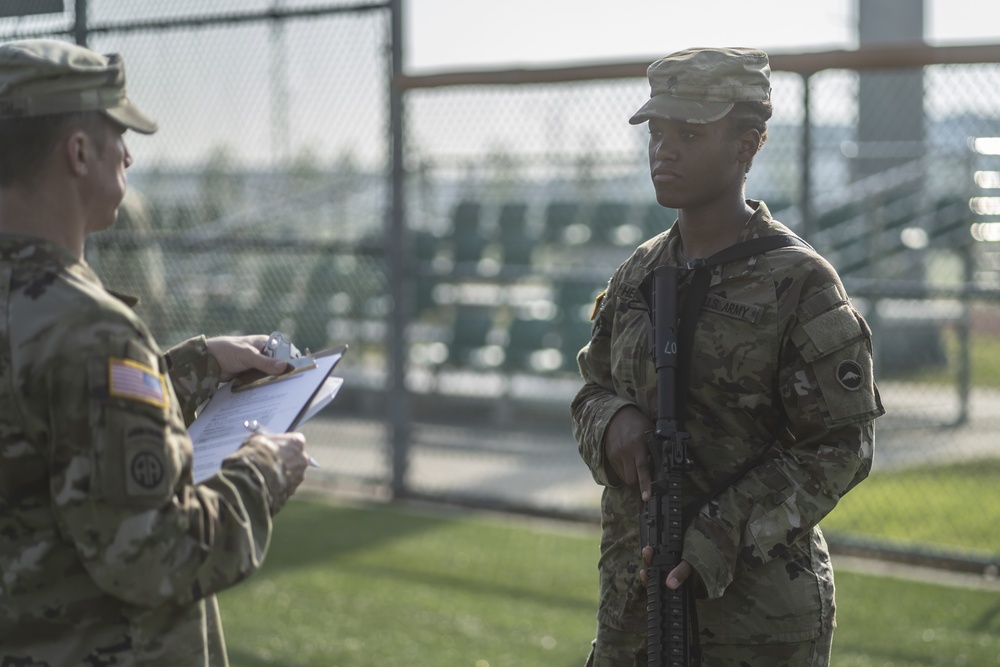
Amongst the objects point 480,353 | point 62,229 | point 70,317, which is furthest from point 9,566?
point 480,353

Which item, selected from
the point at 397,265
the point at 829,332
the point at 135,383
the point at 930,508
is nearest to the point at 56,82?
the point at 135,383

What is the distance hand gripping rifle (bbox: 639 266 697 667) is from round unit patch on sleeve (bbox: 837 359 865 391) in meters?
0.33

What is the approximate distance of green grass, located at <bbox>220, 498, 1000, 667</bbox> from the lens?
4617 mm

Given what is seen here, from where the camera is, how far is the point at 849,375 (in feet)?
7.56

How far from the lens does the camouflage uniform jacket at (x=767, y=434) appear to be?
2318 millimetres

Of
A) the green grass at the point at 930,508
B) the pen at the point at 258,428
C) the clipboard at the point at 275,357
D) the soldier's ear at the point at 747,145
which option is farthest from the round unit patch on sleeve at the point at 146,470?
the green grass at the point at 930,508

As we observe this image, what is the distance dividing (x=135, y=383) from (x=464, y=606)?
12.3ft

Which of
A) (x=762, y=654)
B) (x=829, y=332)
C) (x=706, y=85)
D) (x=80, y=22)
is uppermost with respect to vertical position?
(x=80, y=22)

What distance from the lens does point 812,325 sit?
91.4 inches

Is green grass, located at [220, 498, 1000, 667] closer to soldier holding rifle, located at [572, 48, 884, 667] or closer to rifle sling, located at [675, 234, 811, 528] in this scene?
soldier holding rifle, located at [572, 48, 884, 667]

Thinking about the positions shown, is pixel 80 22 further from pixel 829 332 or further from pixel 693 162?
pixel 829 332

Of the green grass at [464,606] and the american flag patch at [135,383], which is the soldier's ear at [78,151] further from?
the green grass at [464,606]

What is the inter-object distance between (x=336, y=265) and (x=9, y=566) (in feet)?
34.3

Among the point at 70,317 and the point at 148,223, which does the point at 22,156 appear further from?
the point at 148,223
